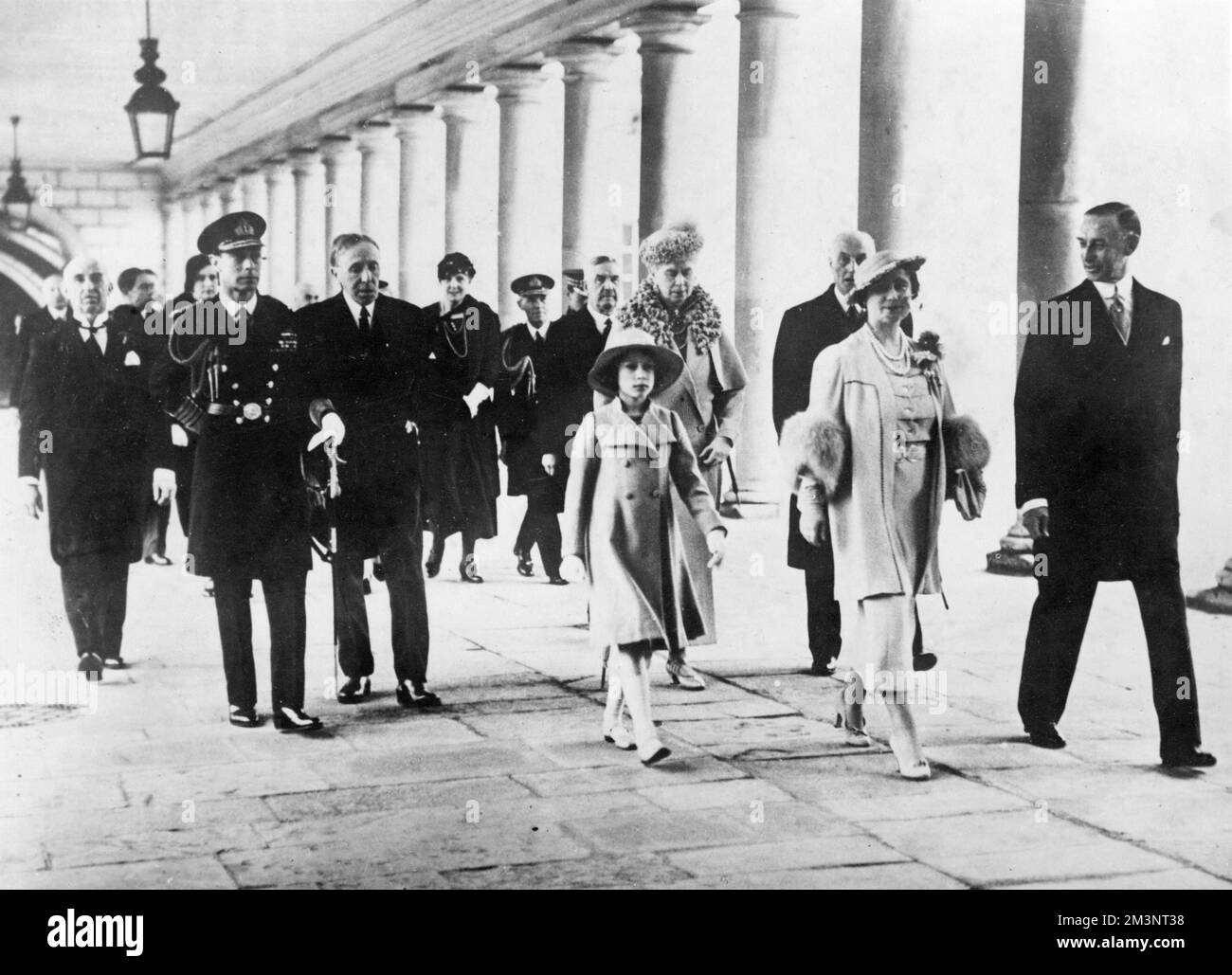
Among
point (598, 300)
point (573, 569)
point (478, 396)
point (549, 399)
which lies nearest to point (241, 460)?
point (573, 569)

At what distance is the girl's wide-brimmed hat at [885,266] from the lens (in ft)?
19.8

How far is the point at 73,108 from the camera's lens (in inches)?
255

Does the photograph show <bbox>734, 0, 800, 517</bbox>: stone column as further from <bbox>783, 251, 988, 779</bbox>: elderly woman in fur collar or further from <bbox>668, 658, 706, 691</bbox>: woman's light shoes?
<bbox>783, 251, 988, 779</bbox>: elderly woman in fur collar

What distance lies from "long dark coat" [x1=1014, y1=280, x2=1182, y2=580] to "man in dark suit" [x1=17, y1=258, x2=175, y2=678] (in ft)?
11.8

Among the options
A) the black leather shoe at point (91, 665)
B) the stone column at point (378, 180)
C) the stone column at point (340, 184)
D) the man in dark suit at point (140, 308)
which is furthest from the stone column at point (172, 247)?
the black leather shoe at point (91, 665)

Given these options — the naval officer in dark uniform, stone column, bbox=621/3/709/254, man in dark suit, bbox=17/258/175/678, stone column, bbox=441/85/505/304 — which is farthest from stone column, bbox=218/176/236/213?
stone column, bbox=621/3/709/254

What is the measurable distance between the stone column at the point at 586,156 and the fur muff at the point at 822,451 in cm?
549

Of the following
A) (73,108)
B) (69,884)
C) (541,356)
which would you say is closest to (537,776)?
(69,884)

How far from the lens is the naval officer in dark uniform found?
6.46m

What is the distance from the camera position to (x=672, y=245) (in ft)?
24.2

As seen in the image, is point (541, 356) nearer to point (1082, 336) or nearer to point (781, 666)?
point (781, 666)

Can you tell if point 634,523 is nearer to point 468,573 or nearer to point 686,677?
point 686,677

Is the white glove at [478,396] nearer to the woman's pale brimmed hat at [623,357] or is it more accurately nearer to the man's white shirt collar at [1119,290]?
A: the woman's pale brimmed hat at [623,357]

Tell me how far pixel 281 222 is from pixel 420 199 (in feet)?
4.60
